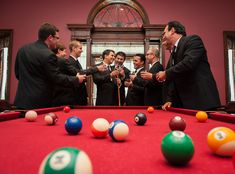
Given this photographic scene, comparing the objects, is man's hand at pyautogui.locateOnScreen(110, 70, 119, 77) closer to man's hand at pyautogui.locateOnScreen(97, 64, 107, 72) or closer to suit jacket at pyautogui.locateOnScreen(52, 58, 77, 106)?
man's hand at pyautogui.locateOnScreen(97, 64, 107, 72)

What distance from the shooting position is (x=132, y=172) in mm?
677


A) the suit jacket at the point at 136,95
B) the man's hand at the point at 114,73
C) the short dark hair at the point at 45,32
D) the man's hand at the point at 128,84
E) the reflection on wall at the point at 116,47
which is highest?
the reflection on wall at the point at 116,47

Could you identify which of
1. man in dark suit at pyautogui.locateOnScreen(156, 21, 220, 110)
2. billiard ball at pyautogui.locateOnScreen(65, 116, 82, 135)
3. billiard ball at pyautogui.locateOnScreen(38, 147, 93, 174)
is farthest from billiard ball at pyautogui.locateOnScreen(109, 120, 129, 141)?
man in dark suit at pyautogui.locateOnScreen(156, 21, 220, 110)

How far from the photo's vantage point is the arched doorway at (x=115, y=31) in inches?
243

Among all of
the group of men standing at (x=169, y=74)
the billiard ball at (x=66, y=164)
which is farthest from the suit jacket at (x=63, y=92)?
the billiard ball at (x=66, y=164)

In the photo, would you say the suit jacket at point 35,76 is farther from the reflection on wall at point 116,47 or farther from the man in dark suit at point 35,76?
the reflection on wall at point 116,47

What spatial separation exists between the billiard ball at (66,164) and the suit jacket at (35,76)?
244 centimetres

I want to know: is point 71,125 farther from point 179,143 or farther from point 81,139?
point 179,143

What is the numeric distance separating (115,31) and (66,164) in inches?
235

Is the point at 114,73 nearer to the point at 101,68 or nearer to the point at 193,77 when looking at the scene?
the point at 101,68

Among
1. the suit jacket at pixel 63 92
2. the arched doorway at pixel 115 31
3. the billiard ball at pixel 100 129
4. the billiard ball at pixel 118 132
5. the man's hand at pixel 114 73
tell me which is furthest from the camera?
the arched doorway at pixel 115 31

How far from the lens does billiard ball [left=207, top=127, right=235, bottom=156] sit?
851 millimetres

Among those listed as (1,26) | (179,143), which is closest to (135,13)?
(1,26)

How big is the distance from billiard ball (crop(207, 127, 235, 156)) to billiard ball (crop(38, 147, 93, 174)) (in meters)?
0.51
